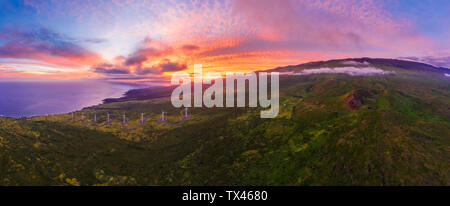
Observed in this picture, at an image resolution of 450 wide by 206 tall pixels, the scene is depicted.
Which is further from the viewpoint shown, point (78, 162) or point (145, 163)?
point (145, 163)

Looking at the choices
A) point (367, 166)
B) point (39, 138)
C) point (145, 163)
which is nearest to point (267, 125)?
point (367, 166)

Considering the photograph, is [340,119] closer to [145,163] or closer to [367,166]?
[367,166]

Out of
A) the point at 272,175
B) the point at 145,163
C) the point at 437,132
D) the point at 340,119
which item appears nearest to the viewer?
the point at 272,175

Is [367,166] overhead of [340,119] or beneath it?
beneath

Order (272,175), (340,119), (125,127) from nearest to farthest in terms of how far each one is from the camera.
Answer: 1. (272,175)
2. (340,119)
3. (125,127)
